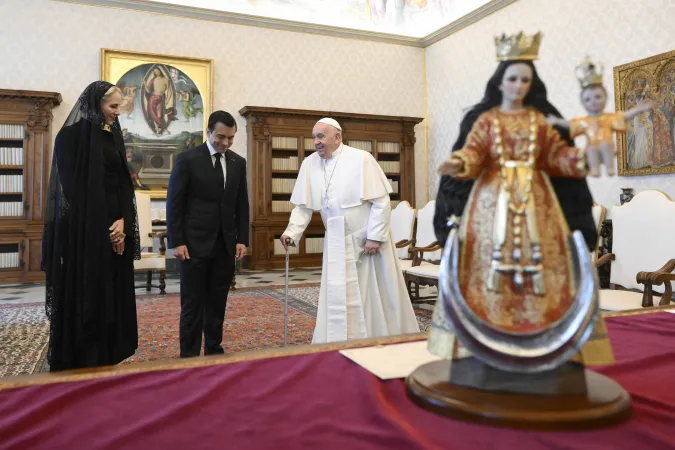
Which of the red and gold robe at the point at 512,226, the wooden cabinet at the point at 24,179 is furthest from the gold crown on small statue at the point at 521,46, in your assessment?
the wooden cabinet at the point at 24,179

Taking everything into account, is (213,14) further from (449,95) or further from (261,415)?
(261,415)

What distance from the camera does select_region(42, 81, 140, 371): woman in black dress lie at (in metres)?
2.58

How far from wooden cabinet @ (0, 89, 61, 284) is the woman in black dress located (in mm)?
6709

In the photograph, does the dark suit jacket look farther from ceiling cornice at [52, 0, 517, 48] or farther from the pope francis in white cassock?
ceiling cornice at [52, 0, 517, 48]

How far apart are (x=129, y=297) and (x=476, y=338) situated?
2.26 m

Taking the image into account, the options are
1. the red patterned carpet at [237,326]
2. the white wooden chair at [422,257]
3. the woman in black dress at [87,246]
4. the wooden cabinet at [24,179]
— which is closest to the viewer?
the woman in black dress at [87,246]

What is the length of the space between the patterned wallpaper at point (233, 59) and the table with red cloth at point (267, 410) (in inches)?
355

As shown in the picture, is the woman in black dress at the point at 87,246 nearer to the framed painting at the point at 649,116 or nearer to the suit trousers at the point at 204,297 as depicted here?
the suit trousers at the point at 204,297

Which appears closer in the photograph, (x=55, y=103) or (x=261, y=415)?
(x=261, y=415)

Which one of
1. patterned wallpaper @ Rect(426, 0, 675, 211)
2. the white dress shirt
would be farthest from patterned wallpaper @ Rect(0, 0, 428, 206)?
the white dress shirt

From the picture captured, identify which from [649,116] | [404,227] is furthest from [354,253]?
[649,116]

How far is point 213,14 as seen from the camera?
9.88 metres

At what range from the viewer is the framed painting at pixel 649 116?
673 cm

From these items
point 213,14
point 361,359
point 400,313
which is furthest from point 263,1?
point 361,359
